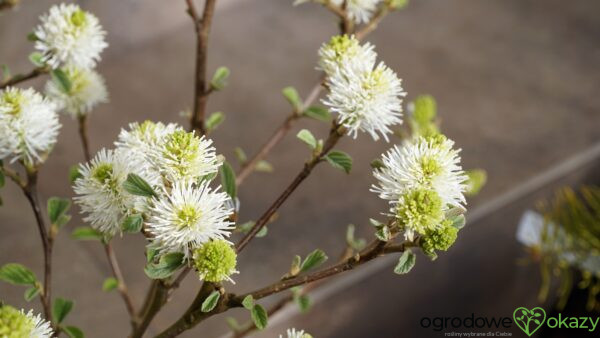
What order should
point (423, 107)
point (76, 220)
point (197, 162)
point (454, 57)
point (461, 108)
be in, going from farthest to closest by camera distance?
point (454, 57), point (461, 108), point (76, 220), point (423, 107), point (197, 162)

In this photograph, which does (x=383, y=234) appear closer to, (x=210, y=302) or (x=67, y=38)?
(x=210, y=302)

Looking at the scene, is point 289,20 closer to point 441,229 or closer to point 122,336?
point 122,336

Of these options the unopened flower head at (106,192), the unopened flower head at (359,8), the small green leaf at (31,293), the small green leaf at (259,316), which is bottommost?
the small green leaf at (31,293)

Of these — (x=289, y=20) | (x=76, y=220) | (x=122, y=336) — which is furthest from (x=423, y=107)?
(x=289, y=20)

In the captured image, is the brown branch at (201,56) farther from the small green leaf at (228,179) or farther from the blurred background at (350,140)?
the blurred background at (350,140)

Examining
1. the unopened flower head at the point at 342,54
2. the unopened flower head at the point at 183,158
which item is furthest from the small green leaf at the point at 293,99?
the unopened flower head at the point at 183,158

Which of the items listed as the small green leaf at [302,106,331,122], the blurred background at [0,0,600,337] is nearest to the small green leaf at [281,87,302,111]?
the small green leaf at [302,106,331,122]

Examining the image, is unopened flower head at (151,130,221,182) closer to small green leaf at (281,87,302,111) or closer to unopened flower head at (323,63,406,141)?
unopened flower head at (323,63,406,141)
